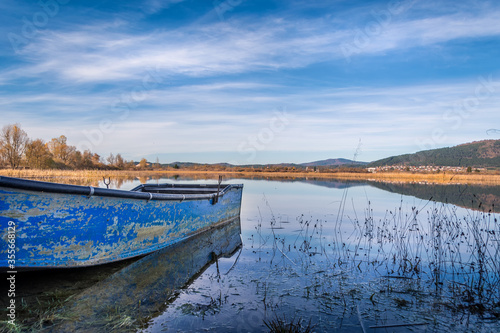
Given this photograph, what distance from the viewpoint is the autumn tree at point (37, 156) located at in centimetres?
4559

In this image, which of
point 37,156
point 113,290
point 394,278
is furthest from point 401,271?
point 37,156

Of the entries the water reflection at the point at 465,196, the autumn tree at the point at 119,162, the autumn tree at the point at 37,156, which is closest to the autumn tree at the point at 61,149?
the autumn tree at the point at 37,156

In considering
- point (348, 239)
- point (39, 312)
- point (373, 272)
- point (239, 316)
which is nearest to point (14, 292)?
point (39, 312)

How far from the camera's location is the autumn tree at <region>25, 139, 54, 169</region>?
45.6 meters

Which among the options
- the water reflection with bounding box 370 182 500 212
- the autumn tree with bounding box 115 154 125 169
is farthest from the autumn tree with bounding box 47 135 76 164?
the water reflection with bounding box 370 182 500 212

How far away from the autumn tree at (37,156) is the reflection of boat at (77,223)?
4498 cm

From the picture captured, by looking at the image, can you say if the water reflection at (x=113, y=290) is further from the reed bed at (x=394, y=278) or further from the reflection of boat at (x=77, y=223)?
the reed bed at (x=394, y=278)

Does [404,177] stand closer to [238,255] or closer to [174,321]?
[238,255]

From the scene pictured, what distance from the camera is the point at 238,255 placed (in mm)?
8680

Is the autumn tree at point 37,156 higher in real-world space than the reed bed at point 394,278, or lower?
higher

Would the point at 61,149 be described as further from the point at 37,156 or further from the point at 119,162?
the point at 119,162

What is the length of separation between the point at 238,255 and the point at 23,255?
4.74 meters

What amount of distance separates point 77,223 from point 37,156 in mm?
49584

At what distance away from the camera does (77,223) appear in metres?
5.99
